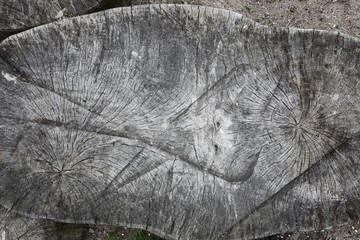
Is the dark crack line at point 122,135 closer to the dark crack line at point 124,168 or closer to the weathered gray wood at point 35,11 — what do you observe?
the dark crack line at point 124,168

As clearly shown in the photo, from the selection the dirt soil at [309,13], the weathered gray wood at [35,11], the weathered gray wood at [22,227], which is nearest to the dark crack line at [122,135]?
the weathered gray wood at [35,11]

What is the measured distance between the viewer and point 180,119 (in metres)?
2.60

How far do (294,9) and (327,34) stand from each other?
1039 mm

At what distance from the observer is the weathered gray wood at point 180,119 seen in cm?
257

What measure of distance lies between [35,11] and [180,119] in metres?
1.24

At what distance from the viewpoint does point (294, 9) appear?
3488 mm

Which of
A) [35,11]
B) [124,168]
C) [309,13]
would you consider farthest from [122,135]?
[309,13]

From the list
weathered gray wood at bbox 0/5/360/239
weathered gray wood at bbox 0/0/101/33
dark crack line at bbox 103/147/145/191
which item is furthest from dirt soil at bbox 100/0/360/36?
dark crack line at bbox 103/147/145/191

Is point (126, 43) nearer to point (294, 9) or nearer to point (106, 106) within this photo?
point (106, 106)

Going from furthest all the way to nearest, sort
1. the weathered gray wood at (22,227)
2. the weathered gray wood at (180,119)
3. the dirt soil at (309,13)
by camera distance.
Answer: the dirt soil at (309,13) → the weathered gray wood at (22,227) → the weathered gray wood at (180,119)

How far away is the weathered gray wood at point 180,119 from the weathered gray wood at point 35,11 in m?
0.32

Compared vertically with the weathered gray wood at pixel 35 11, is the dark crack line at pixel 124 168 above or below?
below

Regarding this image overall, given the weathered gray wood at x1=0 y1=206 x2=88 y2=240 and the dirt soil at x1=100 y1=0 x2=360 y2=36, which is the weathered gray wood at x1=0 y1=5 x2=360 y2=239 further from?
the dirt soil at x1=100 y1=0 x2=360 y2=36

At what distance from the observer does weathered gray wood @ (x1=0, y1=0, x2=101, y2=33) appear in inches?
111
